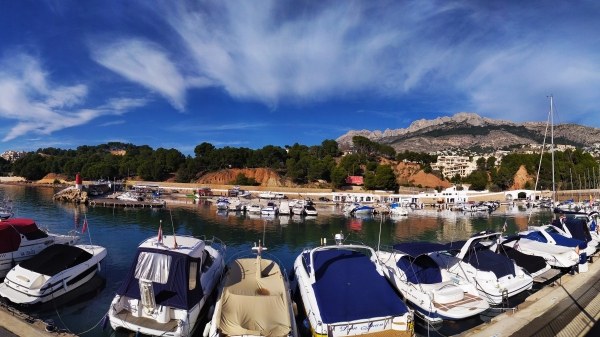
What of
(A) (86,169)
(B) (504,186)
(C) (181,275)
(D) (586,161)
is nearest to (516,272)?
(C) (181,275)

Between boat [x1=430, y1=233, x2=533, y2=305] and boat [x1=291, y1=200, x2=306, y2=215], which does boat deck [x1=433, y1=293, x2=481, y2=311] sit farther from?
boat [x1=291, y1=200, x2=306, y2=215]

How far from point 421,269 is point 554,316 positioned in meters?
5.36

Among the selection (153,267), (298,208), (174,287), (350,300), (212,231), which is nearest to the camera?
(350,300)

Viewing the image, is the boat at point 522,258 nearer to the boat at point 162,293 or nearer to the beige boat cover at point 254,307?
the beige boat cover at point 254,307

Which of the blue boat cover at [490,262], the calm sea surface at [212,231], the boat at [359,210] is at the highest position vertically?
the blue boat cover at [490,262]

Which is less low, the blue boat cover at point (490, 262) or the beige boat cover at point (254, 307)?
the blue boat cover at point (490, 262)

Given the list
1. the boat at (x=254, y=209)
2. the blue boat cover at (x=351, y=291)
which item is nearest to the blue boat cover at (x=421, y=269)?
the blue boat cover at (x=351, y=291)

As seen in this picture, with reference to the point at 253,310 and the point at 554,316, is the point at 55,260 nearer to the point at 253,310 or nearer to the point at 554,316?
the point at 253,310

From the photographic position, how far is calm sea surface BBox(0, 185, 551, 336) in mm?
16656

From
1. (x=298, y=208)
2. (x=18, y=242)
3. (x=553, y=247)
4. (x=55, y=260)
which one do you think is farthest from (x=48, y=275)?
(x=298, y=208)

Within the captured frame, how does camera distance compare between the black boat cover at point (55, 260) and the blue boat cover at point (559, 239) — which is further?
the blue boat cover at point (559, 239)

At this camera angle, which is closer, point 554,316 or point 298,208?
point 554,316

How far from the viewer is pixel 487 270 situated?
17891mm

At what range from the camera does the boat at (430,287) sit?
48.5 ft
